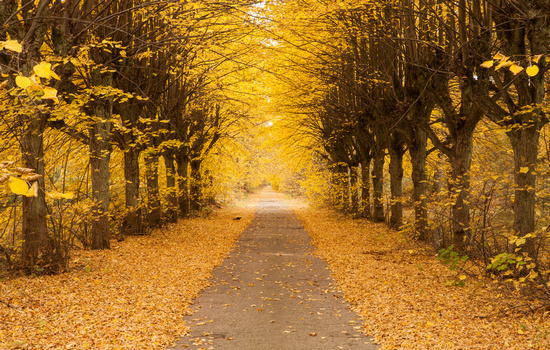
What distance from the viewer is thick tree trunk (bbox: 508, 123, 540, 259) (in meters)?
6.78

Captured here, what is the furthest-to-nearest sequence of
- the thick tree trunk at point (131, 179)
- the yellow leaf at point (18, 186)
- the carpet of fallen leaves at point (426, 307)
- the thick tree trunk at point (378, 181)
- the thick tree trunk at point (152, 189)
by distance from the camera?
the thick tree trunk at point (378, 181), the thick tree trunk at point (152, 189), the thick tree trunk at point (131, 179), the carpet of fallen leaves at point (426, 307), the yellow leaf at point (18, 186)

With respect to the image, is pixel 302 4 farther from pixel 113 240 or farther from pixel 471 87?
pixel 113 240

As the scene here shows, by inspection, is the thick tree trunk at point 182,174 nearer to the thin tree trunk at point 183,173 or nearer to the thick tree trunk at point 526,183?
the thin tree trunk at point 183,173

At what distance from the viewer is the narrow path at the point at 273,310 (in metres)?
5.27

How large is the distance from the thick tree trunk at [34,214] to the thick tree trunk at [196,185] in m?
12.7

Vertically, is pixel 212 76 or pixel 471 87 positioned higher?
pixel 212 76

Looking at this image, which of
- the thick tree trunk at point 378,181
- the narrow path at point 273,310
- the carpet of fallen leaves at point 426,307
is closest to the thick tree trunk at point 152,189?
the narrow path at point 273,310

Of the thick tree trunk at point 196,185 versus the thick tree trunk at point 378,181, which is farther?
the thick tree trunk at point 196,185

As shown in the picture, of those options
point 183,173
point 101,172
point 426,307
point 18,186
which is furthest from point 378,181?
point 18,186

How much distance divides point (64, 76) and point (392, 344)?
25.8 ft

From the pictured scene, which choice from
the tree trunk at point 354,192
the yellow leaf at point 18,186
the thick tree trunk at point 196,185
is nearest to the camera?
the yellow leaf at point 18,186

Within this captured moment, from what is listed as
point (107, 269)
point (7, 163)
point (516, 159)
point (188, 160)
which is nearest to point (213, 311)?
point (107, 269)

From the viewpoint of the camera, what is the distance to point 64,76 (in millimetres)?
8477

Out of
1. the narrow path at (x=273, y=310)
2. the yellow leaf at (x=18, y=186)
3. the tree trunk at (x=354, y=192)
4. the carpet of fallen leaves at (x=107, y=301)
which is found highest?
the yellow leaf at (x=18, y=186)
